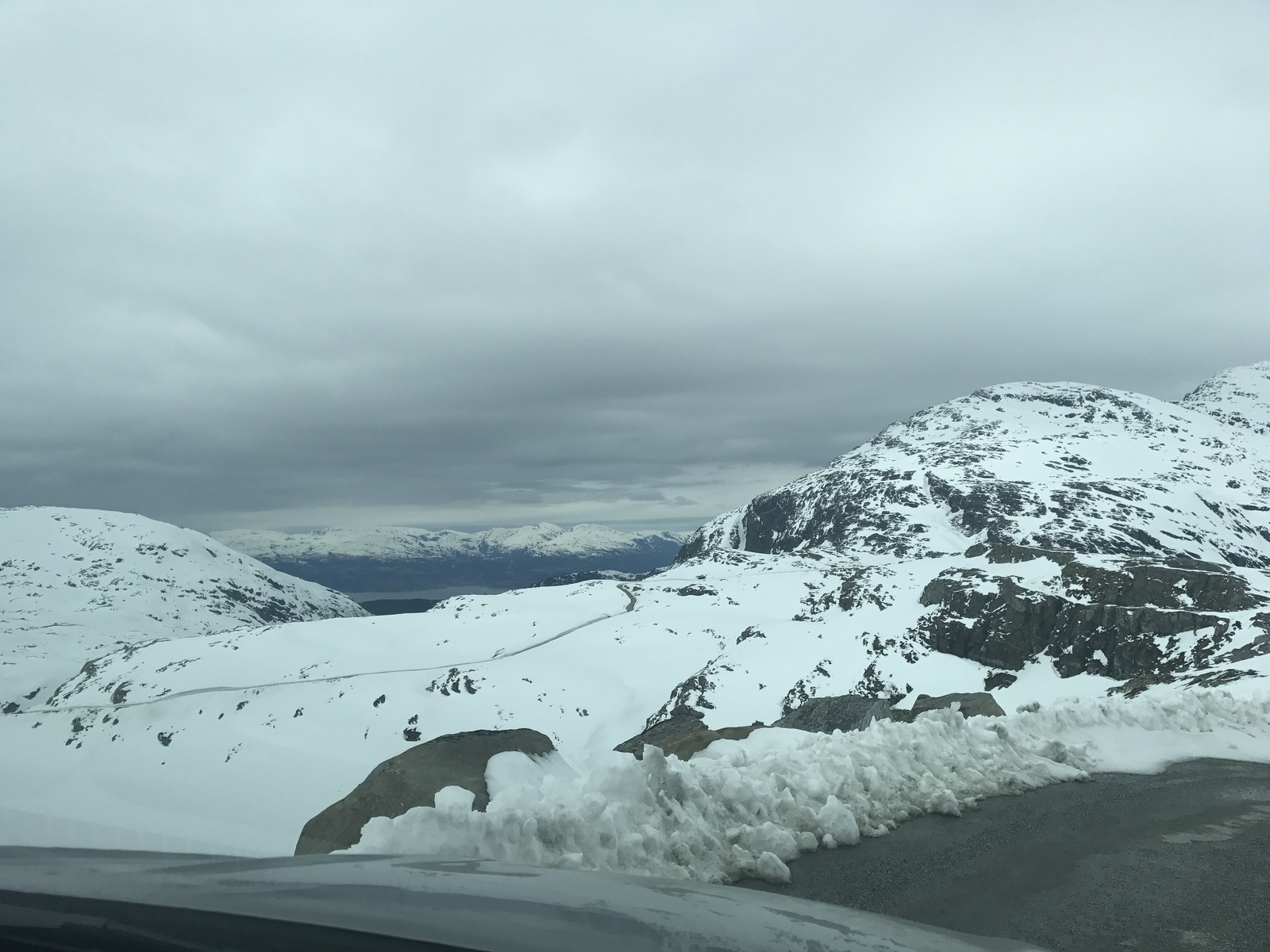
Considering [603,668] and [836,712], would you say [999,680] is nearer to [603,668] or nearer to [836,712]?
[603,668]

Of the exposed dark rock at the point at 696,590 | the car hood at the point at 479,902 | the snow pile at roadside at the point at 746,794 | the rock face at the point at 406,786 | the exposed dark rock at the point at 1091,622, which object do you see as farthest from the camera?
the exposed dark rock at the point at 696,590

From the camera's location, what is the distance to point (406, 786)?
799 centimetres

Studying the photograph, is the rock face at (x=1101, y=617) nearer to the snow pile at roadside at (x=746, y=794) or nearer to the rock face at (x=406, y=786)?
the snow pile at roadside at (x=746, y=794)

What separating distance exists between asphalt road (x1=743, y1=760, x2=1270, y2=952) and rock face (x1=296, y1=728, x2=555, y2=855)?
3596 mm

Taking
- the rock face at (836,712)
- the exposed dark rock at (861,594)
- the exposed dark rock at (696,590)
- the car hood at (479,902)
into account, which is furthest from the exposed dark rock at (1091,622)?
the car hood at (479,902)

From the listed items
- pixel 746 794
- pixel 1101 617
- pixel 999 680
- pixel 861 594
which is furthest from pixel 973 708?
pixel 861 594

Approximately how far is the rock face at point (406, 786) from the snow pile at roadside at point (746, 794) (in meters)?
0.28

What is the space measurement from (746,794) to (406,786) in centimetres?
374

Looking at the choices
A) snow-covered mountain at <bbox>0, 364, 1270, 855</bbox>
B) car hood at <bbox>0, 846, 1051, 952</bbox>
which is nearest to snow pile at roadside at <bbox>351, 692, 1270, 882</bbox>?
car hood at <bbox>0, 846, 1051, 952</bbox>

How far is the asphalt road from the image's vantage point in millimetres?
5496

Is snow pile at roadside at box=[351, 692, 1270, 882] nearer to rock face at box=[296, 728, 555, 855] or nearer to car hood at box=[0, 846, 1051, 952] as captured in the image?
rock face at box=[296, 728, 555, 855]

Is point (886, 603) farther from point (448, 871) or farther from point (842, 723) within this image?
point (448, 871)

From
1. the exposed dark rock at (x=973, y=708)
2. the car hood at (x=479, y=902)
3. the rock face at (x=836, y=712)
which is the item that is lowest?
the rock face at (x=836, y=712)

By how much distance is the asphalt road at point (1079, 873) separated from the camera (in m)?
5.50
